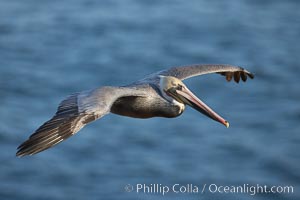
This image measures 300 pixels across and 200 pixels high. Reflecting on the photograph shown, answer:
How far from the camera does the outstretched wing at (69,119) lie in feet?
42.9

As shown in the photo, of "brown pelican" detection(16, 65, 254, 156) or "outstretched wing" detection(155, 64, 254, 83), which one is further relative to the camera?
"outstretched wing" detection(155, 64, 254, 83)

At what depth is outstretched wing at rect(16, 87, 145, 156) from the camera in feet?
42.9

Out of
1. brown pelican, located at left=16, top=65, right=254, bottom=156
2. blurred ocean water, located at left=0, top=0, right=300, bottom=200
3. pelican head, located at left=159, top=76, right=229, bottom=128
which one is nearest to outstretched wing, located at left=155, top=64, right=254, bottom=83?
brown pelican, located at left=16, top=65, right=254, bottom=156

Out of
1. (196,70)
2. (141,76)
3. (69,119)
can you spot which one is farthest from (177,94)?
(141,76)

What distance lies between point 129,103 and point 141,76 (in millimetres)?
14417

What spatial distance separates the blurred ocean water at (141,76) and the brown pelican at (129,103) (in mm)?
9762

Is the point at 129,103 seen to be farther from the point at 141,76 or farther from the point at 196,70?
the point at 141,76

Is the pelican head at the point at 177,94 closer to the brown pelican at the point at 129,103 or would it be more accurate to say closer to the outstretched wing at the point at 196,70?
the brown pelican at the point at 129,103

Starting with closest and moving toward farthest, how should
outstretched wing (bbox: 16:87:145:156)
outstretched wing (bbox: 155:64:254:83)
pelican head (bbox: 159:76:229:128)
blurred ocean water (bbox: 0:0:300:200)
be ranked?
outstretched wing (bbox: 16:87:145:156) < pelican head (bbox: 159:76:229:128) < outstretched wing (bbox: 155:64:254:83) < blurred ocean water (bbox: 0:0:300:200)

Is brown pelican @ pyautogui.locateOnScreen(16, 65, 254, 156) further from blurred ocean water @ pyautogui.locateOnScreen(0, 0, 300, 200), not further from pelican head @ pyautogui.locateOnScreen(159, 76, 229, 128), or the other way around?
blurred ocean water @ pyautogui.locateOnScreen(0, 0, 300, 200)

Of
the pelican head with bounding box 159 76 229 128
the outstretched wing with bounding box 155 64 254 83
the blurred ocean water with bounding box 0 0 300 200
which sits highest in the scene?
the blurred ocean water with bounding box 0 0 300 200

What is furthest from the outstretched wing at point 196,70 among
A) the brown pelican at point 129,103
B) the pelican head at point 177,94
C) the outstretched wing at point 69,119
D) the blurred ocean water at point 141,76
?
the blurred ocean water at point 141,76

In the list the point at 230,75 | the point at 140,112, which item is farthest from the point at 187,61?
the point at 140,112

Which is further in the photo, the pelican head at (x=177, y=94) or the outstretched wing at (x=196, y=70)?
the outstretched wing at (x=196, y=70)
